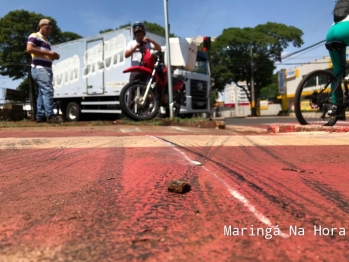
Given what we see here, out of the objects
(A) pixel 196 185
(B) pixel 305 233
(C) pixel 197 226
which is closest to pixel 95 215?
(C) pixel 197 226

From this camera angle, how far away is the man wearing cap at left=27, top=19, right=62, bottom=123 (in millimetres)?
6281

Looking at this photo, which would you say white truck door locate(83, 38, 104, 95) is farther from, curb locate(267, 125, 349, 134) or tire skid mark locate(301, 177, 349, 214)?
tire skid mark locate(301, 177, 349, 214)

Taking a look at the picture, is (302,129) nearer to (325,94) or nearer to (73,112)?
(325,94)

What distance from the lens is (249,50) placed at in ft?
124

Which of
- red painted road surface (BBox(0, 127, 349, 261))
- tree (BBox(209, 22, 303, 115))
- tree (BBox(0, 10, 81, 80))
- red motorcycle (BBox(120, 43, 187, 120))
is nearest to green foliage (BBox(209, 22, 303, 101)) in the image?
tree (BBox(209, 22, 303, 115))

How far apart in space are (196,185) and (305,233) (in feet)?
2.30

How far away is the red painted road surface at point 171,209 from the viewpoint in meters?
1.07

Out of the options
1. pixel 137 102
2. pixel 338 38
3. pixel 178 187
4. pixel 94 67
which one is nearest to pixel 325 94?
pixel 338 38

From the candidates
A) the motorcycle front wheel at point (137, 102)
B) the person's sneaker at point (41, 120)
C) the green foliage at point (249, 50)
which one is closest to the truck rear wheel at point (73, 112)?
the person's sneaker at point (41, 120)

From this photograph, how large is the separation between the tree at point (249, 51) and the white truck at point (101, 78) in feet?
83.7

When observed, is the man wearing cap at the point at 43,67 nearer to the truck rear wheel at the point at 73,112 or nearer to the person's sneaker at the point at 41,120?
the person's sneaker at the point at 41,120

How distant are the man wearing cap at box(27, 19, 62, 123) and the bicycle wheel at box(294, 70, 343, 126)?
4.36 meters

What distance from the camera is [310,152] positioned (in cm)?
290

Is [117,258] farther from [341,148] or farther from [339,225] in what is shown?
[341,148]
